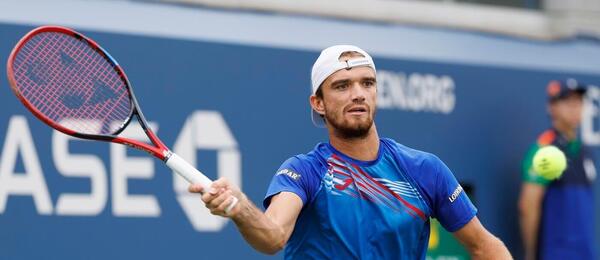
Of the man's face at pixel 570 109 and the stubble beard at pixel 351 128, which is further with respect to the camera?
the man's face at pixel 570 109

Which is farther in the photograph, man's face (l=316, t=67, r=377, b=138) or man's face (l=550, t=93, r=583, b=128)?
man's face (l=550, t=93, r=583, b=128)

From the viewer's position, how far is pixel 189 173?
13.4 feet

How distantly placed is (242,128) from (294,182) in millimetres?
3236

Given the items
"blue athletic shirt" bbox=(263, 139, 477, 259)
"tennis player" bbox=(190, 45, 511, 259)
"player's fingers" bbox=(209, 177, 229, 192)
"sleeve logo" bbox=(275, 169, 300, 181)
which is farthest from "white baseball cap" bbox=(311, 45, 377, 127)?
"player's fingers" bbox=(209, 177, 229, 192)

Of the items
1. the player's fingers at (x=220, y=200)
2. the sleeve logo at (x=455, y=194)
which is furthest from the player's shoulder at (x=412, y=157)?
the player's fingers at (x=220, y=200)

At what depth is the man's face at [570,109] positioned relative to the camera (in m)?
8.77

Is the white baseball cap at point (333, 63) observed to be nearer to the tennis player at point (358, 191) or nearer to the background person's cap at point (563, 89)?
the tennis player at point (358, 191)

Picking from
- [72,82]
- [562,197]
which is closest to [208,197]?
[72,82]

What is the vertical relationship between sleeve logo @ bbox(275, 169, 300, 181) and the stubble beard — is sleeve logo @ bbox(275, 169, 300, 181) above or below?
below

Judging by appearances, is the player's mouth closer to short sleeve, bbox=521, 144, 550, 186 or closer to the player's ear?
the player's ear

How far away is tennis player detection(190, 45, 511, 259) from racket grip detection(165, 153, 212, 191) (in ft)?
1.08

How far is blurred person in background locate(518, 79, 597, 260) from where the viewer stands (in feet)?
28.3

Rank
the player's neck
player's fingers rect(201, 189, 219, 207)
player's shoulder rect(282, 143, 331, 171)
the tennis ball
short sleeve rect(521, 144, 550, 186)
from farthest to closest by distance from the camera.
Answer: short sleeve rect(521, 144, 550, 186), the tennis ball, the player's neck, player's shoulder rect(282, 143, 331, 171), player's fingers rect(201, 189, 219, 207)

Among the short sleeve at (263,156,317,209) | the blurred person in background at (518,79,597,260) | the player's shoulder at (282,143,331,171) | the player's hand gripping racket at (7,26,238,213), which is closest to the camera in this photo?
the short sleeve at (263,156,317,209)
